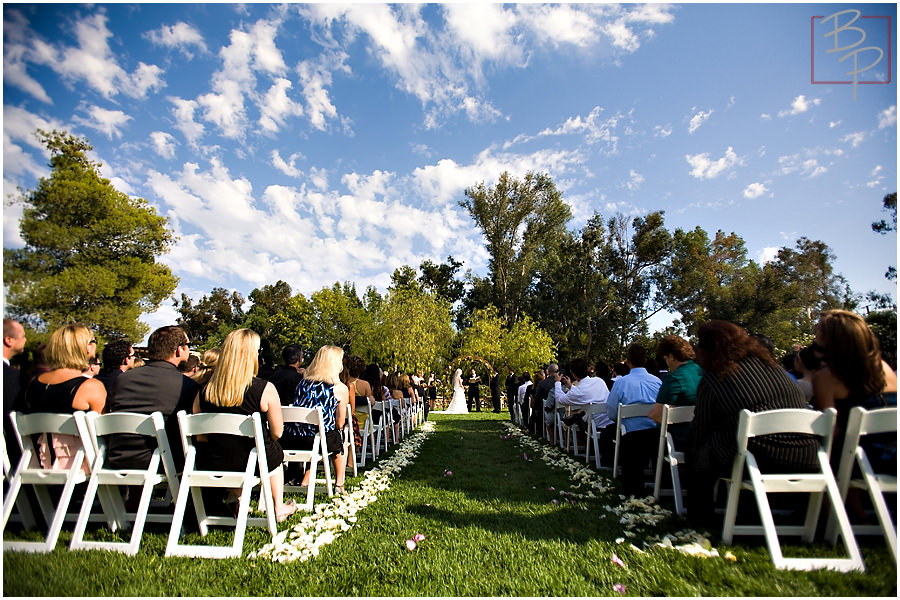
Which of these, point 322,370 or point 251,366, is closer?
point 251,366

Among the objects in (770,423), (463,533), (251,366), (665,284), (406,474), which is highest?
(665,284)

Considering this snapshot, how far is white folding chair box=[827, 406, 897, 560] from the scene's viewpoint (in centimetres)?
273

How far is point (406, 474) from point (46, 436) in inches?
152

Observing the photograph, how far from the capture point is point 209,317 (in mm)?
57938

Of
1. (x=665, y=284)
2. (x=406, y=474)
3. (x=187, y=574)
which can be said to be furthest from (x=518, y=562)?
(x=665, y=284)

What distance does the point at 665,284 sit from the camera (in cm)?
3847

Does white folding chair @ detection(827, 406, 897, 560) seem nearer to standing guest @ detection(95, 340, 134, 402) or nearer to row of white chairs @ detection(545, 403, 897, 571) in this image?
row of white chairs @ detection(545, 403, 897, 571)

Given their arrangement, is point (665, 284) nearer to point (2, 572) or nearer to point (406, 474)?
point (406, 474)

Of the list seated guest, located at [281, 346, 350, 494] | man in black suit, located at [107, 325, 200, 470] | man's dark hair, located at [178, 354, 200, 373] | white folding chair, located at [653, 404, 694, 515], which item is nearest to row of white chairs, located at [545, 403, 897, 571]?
white folding chair, located at [653, 404, 694, 515]

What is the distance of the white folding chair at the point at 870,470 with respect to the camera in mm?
2729

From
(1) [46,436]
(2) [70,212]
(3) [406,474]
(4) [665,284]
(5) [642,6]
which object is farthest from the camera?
(4) [665,284]

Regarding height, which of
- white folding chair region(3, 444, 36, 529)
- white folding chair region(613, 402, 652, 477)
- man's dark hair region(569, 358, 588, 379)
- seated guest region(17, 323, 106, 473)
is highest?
seated guest region(17, 323, 106, 473)

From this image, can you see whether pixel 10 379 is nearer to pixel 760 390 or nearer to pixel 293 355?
pixel 293 355

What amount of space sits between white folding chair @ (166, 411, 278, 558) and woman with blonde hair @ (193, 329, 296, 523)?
101mm
